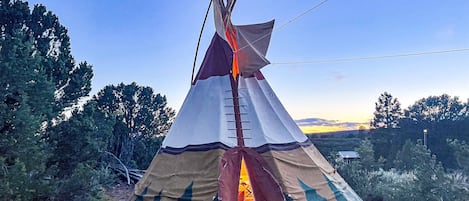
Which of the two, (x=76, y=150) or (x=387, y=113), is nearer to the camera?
(x=76, y=150)

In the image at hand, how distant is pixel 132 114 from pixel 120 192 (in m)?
2.82

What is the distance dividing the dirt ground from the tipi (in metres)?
4.30

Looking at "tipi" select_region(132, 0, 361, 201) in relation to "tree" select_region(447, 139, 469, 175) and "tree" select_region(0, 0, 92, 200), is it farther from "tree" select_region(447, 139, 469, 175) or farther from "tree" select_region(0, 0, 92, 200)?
"tree" select_region(447, 139, 469, 175)

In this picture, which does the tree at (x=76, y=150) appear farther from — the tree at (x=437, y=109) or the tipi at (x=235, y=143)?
the tree at (x=437, y=109)

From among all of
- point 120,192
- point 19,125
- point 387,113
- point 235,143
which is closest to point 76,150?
point 19,125

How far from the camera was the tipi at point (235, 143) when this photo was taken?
2.85 m

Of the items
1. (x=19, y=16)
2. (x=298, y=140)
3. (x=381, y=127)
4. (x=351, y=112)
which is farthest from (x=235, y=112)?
(x=381, y=127)

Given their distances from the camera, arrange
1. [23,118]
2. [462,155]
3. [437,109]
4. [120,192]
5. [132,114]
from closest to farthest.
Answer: [23,118] → [462,155] → [120,192] → [132,114] → [437,109]

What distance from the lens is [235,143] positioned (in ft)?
9.94

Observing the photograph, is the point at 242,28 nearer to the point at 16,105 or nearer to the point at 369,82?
the point at 16,105

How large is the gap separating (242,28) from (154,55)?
14.5 ft

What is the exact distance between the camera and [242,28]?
3459 millimetres

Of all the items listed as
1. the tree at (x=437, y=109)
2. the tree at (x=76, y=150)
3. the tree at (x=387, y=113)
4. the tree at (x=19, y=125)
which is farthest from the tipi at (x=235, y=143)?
the tree at (x=437, y=109)

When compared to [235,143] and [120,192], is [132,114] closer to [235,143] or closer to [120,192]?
[120,192]
